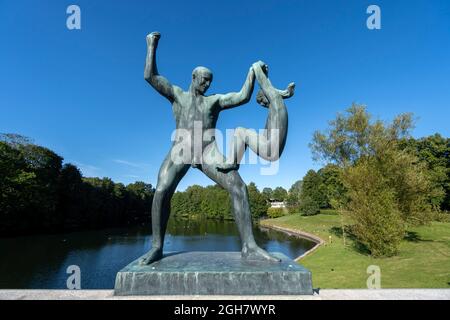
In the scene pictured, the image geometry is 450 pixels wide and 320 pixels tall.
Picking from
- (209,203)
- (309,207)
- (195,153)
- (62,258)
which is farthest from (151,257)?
(209,203)

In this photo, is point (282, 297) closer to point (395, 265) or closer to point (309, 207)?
point (395, 265)

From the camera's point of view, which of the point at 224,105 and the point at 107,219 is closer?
the point at 224,105

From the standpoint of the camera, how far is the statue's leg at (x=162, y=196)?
16.1ft

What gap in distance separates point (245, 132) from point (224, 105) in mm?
679

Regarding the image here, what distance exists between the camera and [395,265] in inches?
739

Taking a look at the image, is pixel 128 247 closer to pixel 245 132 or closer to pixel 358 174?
pixel 358 174

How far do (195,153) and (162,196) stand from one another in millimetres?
839

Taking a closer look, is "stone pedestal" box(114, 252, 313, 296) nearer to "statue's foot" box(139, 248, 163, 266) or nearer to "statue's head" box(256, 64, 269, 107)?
"statue's foot" box(139, 248, 163, 266)

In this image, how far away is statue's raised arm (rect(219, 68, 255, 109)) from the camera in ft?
16.7

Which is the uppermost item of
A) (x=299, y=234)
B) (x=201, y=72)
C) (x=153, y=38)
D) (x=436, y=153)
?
(x=436, y=153)

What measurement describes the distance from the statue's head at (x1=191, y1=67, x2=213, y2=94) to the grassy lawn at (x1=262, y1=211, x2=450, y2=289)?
517 inches

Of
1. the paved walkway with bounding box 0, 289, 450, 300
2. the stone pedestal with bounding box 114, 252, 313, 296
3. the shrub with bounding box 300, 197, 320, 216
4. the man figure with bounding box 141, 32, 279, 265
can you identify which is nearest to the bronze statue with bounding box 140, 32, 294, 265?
the man figure with bounding box 141, 32, 279, 265

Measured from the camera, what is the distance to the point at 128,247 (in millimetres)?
32500
